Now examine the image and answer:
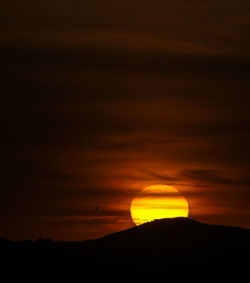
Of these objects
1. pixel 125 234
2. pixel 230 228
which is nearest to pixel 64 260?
pixel 125 234

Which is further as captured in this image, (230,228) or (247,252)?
(230,228)

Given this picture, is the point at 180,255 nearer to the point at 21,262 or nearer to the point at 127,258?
the point at 127,258

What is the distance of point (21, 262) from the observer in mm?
104750

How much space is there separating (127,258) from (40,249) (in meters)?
8.98

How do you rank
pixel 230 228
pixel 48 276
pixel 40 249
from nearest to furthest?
pixel 48 276 → pixel 40 249 → pixel 230 228

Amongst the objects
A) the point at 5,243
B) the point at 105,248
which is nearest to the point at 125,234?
the point at 105,248

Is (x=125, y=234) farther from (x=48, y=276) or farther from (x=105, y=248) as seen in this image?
(x=48, y=276)

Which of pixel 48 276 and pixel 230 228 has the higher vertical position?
pixel 230 228

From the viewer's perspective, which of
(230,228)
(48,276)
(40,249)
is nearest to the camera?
(48,276)

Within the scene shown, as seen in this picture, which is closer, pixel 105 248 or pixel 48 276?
pixel 48 276

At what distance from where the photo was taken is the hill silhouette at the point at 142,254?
341 ft

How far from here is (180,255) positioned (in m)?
108

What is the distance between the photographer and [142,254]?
10900 cm

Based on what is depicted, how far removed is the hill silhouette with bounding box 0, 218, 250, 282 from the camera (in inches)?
4097
